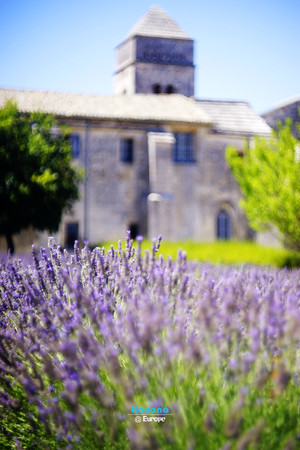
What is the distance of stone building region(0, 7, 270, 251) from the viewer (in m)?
21.2

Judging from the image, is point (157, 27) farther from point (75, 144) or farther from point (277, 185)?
point (277, 185)

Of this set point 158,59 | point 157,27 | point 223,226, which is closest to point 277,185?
point 223,226

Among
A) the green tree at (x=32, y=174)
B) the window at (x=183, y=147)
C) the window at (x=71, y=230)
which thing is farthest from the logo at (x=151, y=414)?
the window at (x=183, y=147)

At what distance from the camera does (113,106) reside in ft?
73.8

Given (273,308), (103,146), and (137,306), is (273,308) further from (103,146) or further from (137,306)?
(103,146)

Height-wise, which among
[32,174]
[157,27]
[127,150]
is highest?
[157,27]

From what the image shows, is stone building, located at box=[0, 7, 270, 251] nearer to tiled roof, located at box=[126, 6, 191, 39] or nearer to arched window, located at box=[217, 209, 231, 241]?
arched window, located at box=[217, 209, 231, 241]

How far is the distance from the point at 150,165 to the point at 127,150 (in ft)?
3.64

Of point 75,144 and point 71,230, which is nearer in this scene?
point 71,230

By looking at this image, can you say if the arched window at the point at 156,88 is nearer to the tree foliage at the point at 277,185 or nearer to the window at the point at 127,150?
the window at the point at 127,150

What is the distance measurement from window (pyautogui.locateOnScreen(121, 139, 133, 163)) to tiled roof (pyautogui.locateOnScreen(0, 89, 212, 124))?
0.99 metres

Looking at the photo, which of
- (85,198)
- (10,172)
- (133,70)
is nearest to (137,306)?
(10,172)

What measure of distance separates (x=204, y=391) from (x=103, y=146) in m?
20.2

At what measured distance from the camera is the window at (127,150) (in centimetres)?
2238
